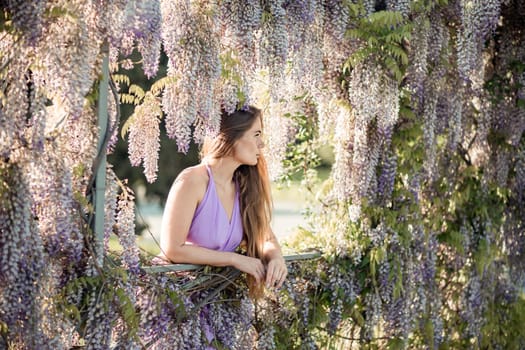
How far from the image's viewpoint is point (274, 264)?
3465 mm

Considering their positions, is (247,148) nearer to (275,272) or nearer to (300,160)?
(275,272)

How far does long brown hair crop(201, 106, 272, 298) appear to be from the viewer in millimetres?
3488

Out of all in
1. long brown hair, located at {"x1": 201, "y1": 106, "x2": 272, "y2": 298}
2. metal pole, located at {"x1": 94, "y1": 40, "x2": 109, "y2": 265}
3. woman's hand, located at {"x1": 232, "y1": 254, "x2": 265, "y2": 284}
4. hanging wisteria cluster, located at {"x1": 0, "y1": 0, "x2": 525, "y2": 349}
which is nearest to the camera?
hanging wisteria cluster, located at {"x1": 0, "y1": 0, "x2": 525, "y2": 349}

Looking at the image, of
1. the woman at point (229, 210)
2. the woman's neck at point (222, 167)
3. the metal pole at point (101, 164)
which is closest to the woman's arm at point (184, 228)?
the woman at point (229, 210)

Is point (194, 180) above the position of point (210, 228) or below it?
above

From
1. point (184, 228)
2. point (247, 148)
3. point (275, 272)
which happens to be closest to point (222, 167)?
point (247, 148)

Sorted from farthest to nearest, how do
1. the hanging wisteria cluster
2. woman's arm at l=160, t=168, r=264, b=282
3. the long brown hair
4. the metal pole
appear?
1. the long brown hair
2. woman's arm at l=160, t=168, r=264, b=282
3. the metal pole
4. the hanging wisteria cluster

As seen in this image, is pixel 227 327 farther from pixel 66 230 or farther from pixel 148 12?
pixel 148 12

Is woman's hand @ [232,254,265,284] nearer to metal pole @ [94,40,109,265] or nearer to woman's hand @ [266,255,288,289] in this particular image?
woman's hand @ [266,255,288,289]

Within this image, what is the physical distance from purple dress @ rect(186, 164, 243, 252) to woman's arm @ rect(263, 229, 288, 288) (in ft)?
0.50

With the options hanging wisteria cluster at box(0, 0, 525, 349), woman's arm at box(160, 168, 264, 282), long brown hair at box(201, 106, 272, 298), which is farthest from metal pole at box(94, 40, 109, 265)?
long brown hair at box(201, 106, 272, 298)

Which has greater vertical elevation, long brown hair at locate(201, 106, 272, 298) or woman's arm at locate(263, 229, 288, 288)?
long brown hair at locate(201, 106, 272, 298)

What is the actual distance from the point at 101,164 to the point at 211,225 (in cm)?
65

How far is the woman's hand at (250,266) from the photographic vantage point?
11.1 ft
